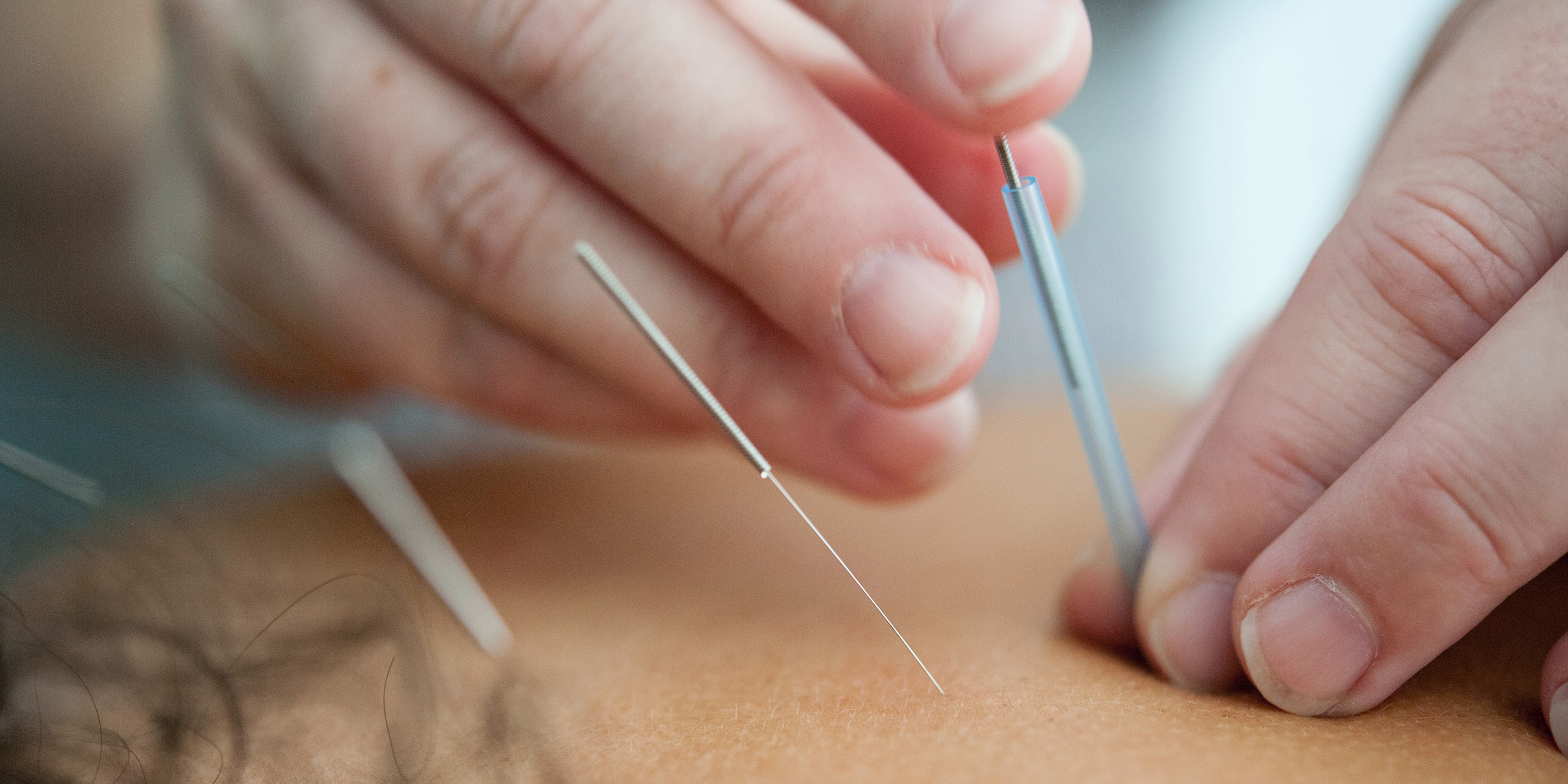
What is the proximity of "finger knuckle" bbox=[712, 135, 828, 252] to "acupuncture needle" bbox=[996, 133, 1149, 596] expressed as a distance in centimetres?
14

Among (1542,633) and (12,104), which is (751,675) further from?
(12,104)

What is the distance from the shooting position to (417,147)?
854 mm

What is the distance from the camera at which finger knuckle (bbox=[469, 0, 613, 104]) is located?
0.74m

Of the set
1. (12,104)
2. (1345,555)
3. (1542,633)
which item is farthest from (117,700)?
(12,104)

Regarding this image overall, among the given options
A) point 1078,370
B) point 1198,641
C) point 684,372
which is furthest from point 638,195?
point 1198,641

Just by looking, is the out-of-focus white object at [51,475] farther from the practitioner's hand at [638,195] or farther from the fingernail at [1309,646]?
the fingernail at [1309,646]

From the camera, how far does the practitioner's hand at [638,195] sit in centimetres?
72

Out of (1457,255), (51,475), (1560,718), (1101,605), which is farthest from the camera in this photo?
(51,475)

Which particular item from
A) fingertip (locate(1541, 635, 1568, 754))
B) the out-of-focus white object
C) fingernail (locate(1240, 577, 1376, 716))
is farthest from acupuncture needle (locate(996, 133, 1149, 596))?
the out-of-focus white object

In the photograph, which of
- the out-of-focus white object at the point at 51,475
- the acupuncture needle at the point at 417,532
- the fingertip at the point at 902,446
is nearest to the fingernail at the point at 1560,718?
A: the fingertip at the point at 902,446

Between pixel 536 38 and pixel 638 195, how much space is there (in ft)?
0.42

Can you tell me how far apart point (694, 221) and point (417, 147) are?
0.26m

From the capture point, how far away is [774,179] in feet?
2.41

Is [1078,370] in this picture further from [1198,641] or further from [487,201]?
[487,201]
